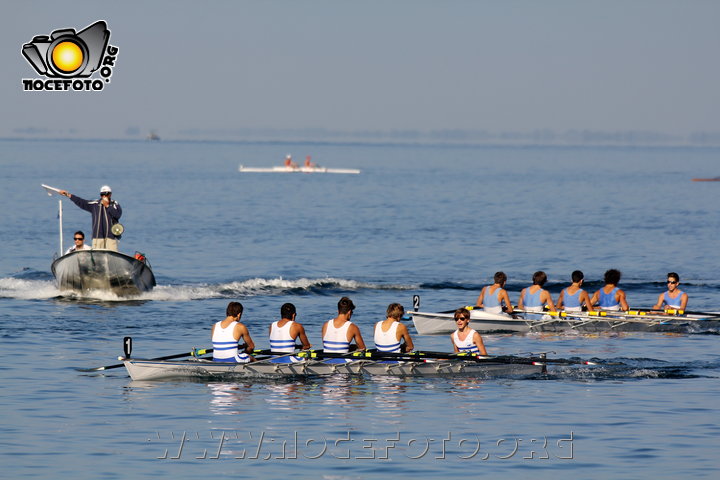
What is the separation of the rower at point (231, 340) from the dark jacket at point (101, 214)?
11.1 meters

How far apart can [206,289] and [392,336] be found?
17.4 meters

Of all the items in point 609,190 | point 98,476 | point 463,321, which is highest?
point 609,190

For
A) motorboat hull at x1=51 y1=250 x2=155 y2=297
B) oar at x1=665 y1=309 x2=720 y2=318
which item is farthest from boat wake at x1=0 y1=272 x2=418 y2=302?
oar at x1=665 y1=309 x2=720 y2=318

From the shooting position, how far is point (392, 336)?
890 inches

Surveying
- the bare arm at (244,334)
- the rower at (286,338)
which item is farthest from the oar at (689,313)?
the bare arm at (244,334)

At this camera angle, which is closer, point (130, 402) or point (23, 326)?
point (130, 402)

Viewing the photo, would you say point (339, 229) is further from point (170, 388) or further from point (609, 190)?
point (609, 190)

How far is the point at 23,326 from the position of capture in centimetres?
3030

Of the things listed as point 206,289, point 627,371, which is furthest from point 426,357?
point 206,289

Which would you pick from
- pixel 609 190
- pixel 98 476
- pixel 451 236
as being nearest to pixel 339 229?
pixel 451 236

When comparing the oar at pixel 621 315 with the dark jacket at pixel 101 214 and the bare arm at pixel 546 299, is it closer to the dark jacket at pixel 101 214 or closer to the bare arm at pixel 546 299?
the bare arm at pixel 546 299

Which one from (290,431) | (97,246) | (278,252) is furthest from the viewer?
Result: (278,252)

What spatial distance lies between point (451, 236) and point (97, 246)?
113ft

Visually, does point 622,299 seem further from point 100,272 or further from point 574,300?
point 100,272
